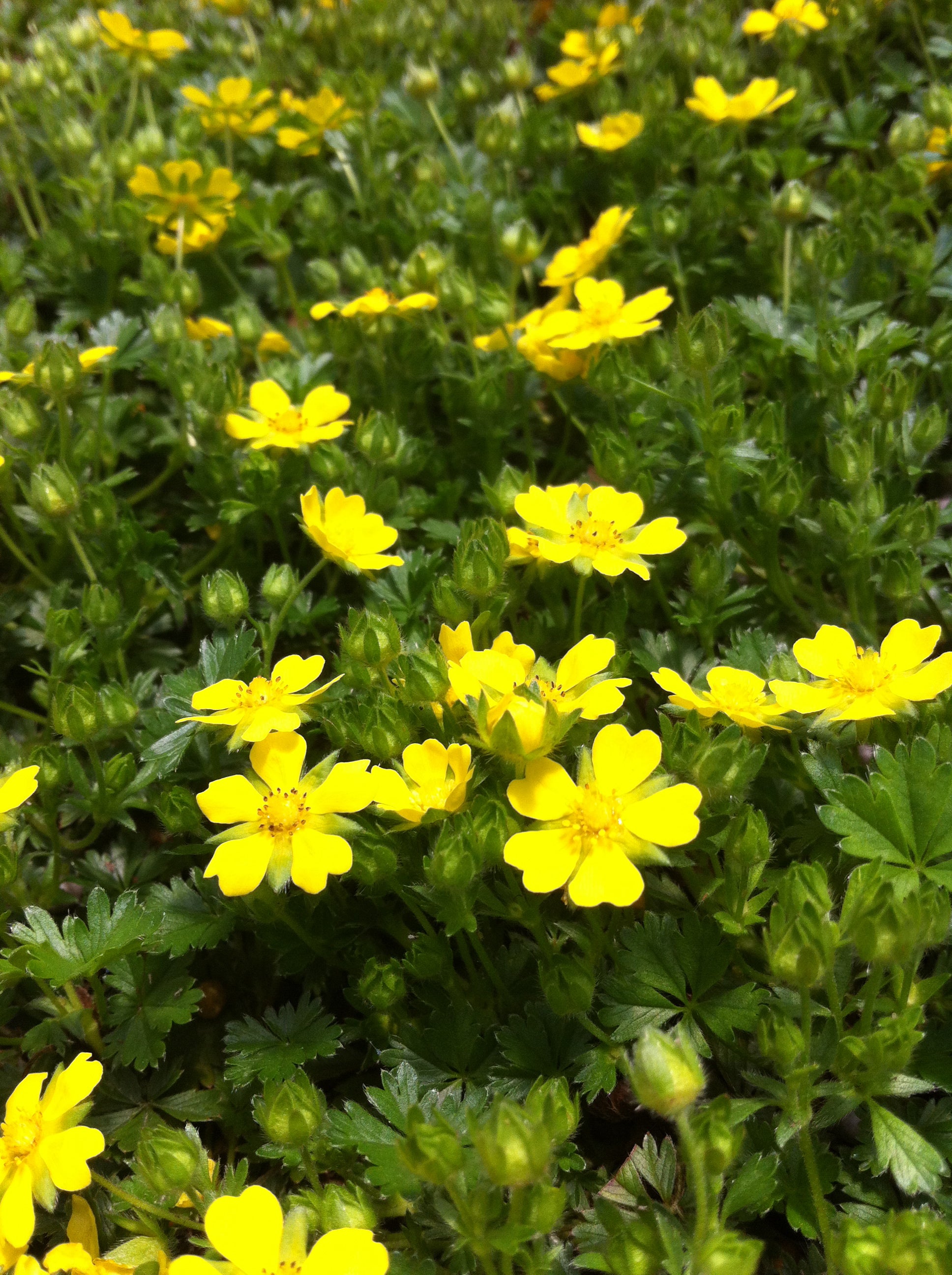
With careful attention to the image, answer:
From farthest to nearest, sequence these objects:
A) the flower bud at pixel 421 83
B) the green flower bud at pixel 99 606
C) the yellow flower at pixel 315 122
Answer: the flower bud at pixel 421 83 → the yellow flower at pixel 315 122 → the green flower bud at pixel 99 606

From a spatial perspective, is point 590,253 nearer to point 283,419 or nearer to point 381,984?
point 283,419

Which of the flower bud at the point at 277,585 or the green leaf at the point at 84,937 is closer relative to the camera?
the green leaf at the point at 84,937

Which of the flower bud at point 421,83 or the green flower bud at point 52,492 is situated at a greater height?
the flower bud at point 421,83

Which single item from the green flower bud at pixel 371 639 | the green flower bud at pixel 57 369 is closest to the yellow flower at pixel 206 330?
the green flower bud at pixel 57 369

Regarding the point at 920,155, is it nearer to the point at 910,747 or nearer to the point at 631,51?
the point at 631,51

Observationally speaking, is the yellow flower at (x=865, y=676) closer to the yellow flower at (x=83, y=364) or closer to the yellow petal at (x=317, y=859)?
the yellow petal at (x=317, y=859)

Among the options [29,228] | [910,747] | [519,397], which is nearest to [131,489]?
[519,397]

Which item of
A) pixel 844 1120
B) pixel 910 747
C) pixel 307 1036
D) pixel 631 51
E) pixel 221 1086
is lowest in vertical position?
pixel 844 1120
